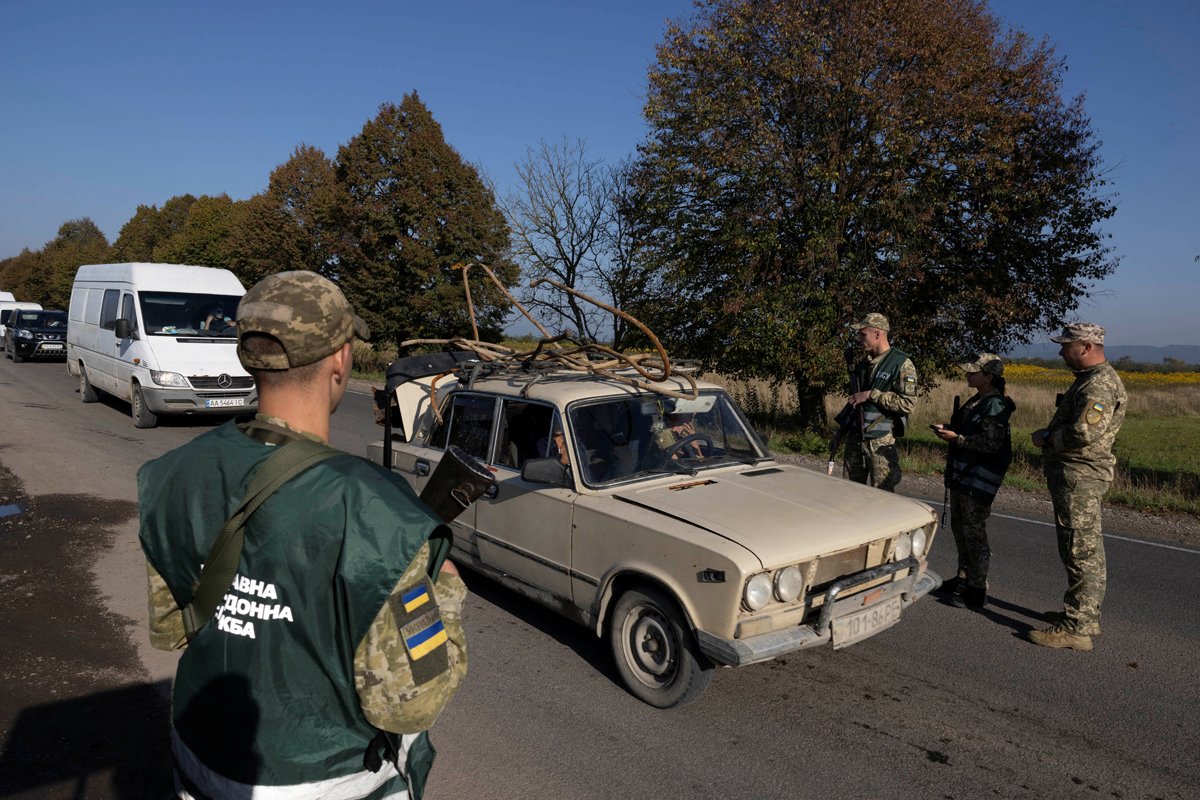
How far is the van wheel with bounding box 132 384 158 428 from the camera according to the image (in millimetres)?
12812

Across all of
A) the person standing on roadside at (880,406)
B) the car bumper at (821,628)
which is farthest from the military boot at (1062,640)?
the person standing on roadside at (880,406)

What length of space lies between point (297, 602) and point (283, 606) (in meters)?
0.03

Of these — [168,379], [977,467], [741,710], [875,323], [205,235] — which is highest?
[205,235]

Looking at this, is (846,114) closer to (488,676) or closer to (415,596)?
(488,676)

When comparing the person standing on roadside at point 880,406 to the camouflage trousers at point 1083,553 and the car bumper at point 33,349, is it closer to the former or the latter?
the camouflage trousers at point 1083,553

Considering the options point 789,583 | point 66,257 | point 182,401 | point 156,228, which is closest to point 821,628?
point 789,583

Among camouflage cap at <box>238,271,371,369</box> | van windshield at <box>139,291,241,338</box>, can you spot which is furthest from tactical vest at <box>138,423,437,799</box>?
van windshield at <box>139,291,241,338</box>

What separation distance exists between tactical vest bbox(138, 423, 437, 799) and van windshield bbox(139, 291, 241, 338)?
12646 millimetres

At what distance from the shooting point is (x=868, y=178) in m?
14.5

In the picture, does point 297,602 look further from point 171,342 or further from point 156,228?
point 156,228

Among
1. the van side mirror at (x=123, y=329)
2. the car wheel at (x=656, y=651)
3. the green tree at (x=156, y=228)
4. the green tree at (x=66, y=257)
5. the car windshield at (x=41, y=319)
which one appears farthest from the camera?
the green tree at (x=66, y=257)

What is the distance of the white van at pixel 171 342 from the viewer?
12492 mm

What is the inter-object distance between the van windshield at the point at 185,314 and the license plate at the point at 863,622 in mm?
11848

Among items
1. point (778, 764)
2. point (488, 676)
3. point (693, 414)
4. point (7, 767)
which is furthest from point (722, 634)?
point (7, 767)
